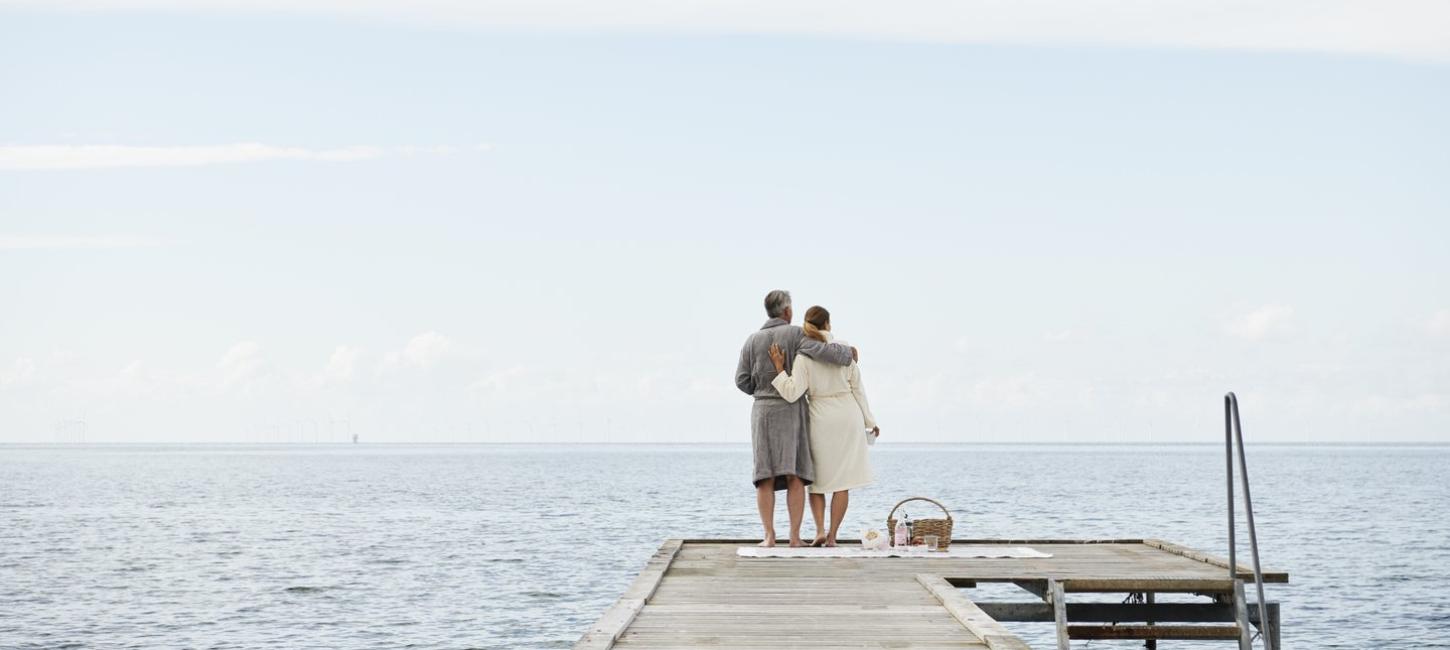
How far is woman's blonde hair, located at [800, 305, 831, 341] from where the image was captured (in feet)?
33.8

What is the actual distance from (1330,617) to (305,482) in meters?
86.1

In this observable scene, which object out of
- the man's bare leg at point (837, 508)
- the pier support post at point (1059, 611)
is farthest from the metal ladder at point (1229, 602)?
the man's bare leg at point (837, 508)

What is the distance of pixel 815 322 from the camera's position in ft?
33.8

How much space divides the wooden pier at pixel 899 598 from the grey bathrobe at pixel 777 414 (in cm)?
68

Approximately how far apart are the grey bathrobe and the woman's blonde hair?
0.22 ft

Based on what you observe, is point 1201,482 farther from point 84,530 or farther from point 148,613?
point 148,613

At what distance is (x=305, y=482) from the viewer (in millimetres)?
101125

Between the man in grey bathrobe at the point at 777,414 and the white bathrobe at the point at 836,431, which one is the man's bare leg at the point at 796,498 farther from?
the white bathrobe at the point at 836,431

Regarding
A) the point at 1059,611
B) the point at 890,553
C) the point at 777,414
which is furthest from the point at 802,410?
the point at 1059,611

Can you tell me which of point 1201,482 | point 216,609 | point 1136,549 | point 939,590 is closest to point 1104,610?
point 1136,549

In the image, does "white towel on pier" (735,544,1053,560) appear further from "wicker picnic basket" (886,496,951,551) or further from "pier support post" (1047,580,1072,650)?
"pier support post" (1047,580,1072,650)

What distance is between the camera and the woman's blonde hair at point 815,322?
10305 millimetres

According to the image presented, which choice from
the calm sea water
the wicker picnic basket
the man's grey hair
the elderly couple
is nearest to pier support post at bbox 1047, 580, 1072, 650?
the wicker picnic basket

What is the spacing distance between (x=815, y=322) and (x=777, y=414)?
683 mm
